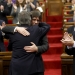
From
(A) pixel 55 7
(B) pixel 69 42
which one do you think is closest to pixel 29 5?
(A) pixel 55 7

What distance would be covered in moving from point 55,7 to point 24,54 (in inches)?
165

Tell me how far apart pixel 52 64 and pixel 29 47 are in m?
1.59

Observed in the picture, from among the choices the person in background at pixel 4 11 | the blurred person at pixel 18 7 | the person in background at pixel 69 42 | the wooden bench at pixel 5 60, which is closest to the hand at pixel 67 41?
the person in background at pixel 69 42

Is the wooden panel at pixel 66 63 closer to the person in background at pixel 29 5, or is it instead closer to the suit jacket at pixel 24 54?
the suit jacket at pixel 24 54

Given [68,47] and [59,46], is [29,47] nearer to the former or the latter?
[68,47]

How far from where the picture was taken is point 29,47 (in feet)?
5.40

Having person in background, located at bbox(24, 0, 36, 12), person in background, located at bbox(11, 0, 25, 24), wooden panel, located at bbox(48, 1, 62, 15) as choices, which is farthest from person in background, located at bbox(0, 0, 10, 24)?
wooden panel, located at bbox(48, 1, 62, 15)

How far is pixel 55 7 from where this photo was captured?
5.74 metres

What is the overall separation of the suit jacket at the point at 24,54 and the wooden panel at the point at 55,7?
394 cm

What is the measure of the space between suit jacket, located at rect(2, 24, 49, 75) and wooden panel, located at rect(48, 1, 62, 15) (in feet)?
Result: 12.9

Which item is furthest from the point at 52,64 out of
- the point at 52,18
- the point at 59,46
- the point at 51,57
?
the point at 52,18

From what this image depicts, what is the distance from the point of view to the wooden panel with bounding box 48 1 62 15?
559 centimetres

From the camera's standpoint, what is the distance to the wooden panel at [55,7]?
18.3 ft

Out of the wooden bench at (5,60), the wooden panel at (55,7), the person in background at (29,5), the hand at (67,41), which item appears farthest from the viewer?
the wooden panel at (55,7)
